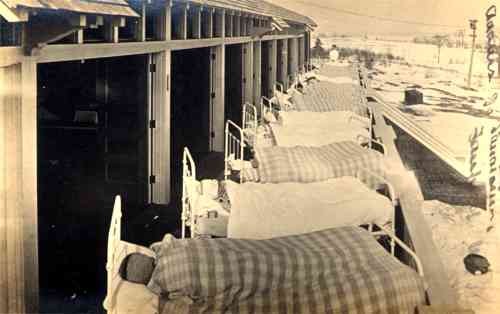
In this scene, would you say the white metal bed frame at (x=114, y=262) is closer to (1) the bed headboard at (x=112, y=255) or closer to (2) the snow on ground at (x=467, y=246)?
(1) the bed headboard at (x=112, y=255)

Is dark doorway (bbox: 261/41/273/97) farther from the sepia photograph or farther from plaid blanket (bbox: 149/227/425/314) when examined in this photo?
plaid blanket (bbox: 149/227/425/314)

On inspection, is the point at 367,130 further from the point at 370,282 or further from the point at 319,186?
the point at 370,282

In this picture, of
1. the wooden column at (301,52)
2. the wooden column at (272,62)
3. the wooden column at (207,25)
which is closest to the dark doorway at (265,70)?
the wooden column at (272,62)

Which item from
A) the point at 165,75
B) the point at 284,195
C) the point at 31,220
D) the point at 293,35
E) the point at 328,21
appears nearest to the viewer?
the point at 31,220

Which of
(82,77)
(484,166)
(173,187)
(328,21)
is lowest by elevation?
(173,187)

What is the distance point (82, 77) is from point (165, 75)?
20.6 inches

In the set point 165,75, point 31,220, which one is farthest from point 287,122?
point 31,220

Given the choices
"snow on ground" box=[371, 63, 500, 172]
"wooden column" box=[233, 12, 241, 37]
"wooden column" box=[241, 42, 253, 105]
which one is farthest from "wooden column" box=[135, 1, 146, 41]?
"wooden column" box=[241, 42, 253, 105]

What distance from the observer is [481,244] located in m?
2.40

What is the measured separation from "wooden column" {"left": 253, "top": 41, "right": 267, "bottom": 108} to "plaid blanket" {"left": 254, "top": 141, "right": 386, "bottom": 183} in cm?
371

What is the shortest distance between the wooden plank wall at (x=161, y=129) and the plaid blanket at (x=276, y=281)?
74.0 inches

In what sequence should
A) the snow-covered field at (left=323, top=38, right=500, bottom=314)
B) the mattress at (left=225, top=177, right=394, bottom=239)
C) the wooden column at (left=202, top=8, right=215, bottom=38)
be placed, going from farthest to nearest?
the wooden column at (left=202, top=8, right=215, bottom=38) → the snow-covered field at (left=323, top=38, right=500, bottom=314) → the mattress at (left=225, top=177, right=394, bottom=239)

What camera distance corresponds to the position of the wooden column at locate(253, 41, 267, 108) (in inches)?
256

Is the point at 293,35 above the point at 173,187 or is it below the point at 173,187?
above
